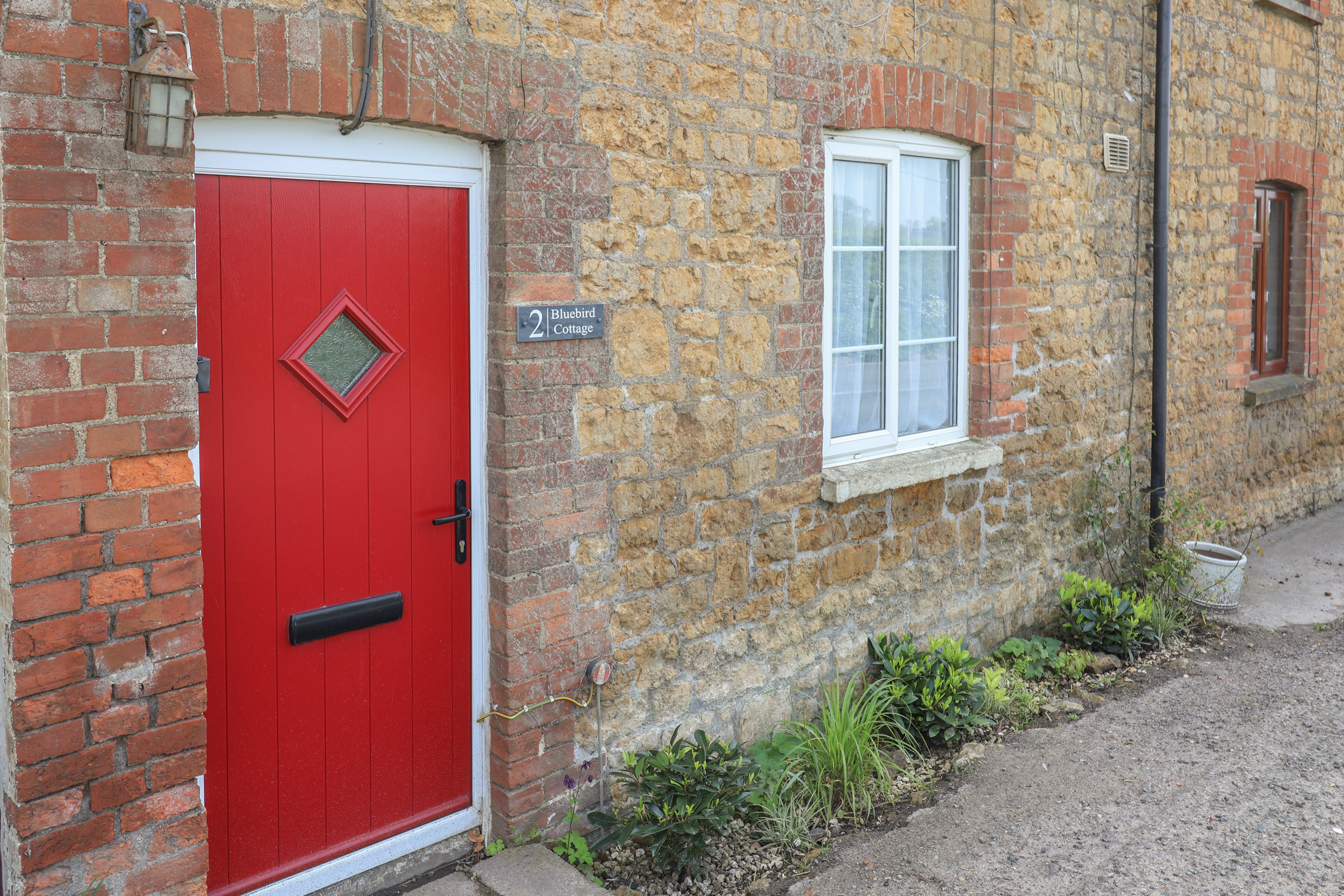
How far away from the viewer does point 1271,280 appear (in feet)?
29.4

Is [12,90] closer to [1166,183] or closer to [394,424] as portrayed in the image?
[394,424]

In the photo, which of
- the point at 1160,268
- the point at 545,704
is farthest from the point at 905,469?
the point at 1160,268

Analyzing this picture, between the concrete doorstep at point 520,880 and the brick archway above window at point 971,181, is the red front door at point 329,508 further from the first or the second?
the brick archway above window at point 971,181

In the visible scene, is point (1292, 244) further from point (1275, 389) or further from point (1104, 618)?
point (1104, 618)

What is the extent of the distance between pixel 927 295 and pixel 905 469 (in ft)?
3.47

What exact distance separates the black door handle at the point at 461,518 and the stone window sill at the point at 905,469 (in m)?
1.74

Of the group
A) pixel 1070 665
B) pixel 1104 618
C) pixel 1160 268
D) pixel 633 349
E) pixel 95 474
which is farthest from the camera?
pixel 1160 268

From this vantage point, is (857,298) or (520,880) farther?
(857,298)

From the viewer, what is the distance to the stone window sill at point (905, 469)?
4742 mm

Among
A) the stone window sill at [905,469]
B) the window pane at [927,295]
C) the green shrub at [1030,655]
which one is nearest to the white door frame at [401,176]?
the stone window sill at [905,469]

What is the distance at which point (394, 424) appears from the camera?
3.49 m

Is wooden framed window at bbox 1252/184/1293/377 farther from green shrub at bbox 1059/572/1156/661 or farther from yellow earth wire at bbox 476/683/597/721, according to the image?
yellow earth wire at bbox 476/683/597/721

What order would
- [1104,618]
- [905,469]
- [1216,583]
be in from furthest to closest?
[1216,583] < [1104,618] < [905,469]

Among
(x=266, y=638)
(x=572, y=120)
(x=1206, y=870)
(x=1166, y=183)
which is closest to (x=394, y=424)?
(x=266, y=638)
